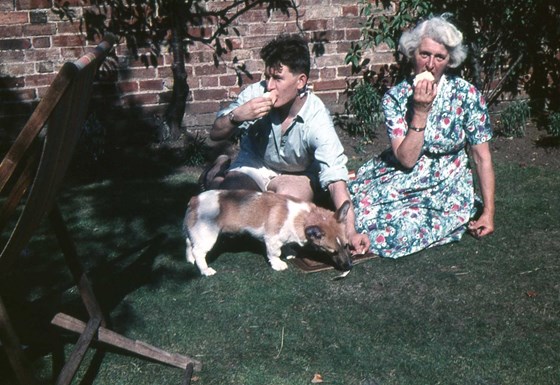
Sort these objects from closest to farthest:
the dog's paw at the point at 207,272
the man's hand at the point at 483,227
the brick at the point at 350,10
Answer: the dog's paw at the point at 207,272 < the man's hand at the point at 483,227 < the brick at the point at 350,10

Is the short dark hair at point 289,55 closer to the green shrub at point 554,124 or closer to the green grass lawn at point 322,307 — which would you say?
the green grass lawn at point 322,307

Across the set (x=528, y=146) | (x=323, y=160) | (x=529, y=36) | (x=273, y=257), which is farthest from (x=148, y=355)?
(x=529, y=36)

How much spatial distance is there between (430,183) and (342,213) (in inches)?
37.3

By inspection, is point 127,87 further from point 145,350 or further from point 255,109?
point 145,350

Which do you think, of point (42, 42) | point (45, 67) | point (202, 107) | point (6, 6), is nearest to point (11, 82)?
point (45, 67)

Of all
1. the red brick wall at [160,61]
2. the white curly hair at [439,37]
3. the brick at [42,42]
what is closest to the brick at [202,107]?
the red brick wall at [160,61]

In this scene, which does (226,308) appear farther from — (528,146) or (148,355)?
(528,146)

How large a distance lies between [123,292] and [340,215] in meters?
1.30

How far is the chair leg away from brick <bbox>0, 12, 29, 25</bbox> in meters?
4.64

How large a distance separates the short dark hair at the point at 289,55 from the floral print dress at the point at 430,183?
746 millimetres

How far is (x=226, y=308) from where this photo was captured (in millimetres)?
3688

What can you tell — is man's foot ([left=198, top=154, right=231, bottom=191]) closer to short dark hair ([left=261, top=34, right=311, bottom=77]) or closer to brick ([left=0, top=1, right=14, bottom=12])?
short dark hair ([left=261, top=34, right=311, bottom=77])

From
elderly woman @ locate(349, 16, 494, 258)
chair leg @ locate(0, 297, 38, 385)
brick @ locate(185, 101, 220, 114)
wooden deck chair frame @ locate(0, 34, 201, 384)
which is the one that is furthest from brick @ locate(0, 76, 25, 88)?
chair leg @ locate(0, 297, 38, 385)

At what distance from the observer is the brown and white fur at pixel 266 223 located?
3.96 m
